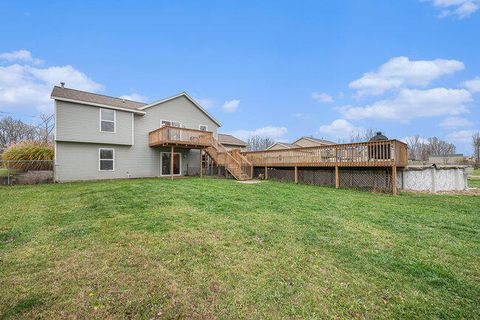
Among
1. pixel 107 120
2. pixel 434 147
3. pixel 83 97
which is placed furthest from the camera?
pixel 434 147

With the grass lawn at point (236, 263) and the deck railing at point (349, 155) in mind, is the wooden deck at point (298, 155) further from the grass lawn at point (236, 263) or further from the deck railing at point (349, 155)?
the grass lawn at point (236, 263)

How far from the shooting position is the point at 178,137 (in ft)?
50.9

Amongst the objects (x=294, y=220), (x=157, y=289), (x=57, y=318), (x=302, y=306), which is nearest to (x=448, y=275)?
(x=302, y=306)

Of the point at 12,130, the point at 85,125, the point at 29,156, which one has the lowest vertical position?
the point at 29,156

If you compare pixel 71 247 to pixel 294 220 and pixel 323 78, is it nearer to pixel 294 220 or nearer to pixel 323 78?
pixel 294 220

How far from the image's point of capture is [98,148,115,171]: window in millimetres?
14250

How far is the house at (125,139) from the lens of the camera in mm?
13000

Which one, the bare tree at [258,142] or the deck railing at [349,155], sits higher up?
the bare tree at [258,142]

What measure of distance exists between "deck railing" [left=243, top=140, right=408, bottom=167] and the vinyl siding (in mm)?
10239

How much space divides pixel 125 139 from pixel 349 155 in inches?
543

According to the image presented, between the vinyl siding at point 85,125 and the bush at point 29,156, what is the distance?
184 cm

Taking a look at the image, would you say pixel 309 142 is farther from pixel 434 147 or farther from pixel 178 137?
pixel 434 147

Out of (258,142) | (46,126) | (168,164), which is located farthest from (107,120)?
(258,142)

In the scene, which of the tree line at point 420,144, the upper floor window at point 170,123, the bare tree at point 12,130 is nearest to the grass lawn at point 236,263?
the upper floor window at point 170,123
